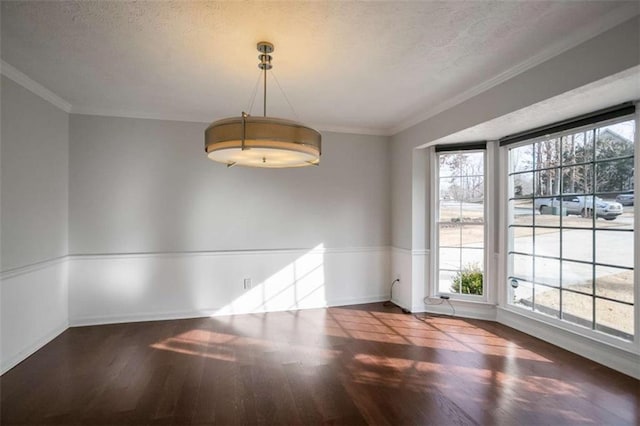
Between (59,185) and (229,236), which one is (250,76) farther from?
(59,185)

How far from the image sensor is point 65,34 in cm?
220

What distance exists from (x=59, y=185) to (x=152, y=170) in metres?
0.92

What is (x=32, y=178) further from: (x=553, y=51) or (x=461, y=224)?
(x=461, y=224)

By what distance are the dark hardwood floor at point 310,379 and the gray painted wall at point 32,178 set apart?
3.37 feet

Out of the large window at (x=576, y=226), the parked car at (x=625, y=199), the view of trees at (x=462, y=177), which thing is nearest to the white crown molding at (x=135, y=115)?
the view of trees at (x=462, y=177)

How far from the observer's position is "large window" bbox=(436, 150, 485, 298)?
4.01 meters

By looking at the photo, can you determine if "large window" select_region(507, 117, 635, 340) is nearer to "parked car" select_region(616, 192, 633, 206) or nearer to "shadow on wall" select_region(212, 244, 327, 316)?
"parked car" select_region(616, 192, 633, 206)

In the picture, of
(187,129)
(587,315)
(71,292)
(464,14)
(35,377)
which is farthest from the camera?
(187,129)

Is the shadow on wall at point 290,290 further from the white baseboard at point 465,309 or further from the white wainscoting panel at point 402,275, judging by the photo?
the white baseboard at point 465,309

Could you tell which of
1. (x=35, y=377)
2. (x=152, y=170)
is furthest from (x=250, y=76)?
(x=35, y=377)

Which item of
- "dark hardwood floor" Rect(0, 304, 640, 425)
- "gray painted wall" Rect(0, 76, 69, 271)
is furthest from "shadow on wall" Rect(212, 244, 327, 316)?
"gray painted wall" Rect(0, 76, 69, 271)

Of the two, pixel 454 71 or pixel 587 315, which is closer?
pixel 454 71

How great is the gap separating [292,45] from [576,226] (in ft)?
10.2

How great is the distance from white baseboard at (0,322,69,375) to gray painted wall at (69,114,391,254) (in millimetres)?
857
